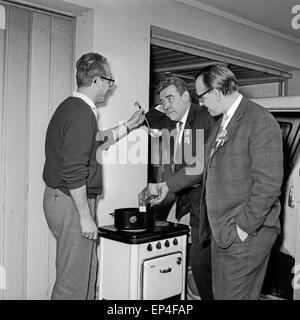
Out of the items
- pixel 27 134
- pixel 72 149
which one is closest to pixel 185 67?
pixel 27 134

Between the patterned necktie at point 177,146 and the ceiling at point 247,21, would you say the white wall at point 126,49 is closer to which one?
the ceiling at point 247,21

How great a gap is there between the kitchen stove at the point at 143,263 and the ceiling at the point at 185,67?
2233 mm

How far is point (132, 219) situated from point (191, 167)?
54 centimetres

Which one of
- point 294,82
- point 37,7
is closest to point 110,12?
point 37,7

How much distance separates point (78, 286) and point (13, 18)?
1.79 metres

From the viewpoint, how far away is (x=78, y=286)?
2461 millimetres

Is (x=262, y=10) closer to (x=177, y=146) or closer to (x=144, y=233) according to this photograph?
(x=177, y=146)

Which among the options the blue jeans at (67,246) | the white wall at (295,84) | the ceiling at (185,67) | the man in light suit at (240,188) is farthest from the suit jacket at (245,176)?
the white wall at (295,84)

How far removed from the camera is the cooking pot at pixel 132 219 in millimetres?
2836

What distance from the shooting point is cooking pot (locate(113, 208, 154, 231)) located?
2.84 metres

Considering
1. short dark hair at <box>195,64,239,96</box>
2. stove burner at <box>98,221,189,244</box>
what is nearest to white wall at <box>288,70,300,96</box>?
stove burner at <box>98,221,189,244</box>

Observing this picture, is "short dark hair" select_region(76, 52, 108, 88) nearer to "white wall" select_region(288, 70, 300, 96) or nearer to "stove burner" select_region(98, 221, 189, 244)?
"stove burner" select_region(98, 221, 189, 244)

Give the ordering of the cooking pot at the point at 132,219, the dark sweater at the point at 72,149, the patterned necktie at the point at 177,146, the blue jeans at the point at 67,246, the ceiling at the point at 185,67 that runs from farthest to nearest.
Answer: the ceiling at the point at 185,67 < the patterned necktie at the point at 177,146 < the cooking pot at the point at 132,219 < the blue jeans at the point at 67,246 < the dark sweater at the point at 72,149

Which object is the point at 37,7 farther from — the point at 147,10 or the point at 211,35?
the point at 211,35
